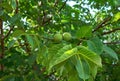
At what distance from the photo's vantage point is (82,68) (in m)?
1.25

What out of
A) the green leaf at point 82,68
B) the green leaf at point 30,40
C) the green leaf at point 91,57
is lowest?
the green leaf at point 82,68

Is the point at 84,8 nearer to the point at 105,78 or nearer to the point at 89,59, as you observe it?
the point at 105,78

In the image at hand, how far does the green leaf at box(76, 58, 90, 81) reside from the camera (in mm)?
1246

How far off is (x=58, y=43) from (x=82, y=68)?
30 centimetres

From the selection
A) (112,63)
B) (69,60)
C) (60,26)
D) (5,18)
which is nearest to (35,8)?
(60,26)

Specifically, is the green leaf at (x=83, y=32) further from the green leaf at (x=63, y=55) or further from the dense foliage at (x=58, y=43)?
the green leaf at (x=63, y=55)

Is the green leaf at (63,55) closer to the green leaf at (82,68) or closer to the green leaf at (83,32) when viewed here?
the green leaf at (82,68)

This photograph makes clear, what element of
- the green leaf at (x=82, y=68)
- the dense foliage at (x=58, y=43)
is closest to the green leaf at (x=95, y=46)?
the dense foliage at (x=58, y=43)

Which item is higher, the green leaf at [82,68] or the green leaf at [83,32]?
the green leaf at [83,32]

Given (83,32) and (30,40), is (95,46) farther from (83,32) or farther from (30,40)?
(30,40)

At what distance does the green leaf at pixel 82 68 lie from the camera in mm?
1246

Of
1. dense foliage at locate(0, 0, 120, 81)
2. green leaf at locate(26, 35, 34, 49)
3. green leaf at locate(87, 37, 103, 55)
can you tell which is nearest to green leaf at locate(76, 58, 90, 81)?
dense foliage at locate(0, 0, 120, 81)

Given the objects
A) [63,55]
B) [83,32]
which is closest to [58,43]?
[83,32]

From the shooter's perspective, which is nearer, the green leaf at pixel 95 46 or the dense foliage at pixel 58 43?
the dense foliage at pixel 58 43
